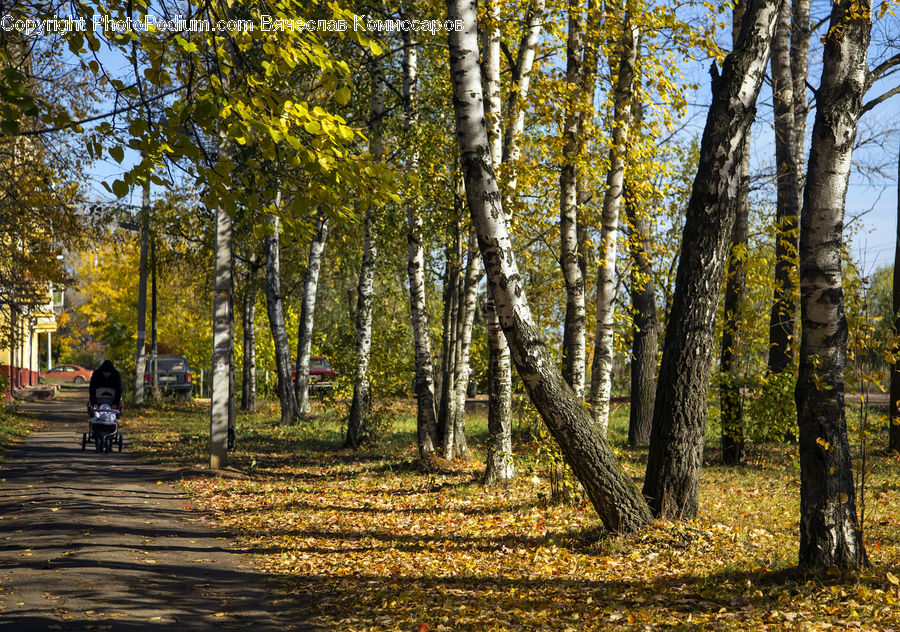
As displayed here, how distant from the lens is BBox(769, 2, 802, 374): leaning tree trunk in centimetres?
1341

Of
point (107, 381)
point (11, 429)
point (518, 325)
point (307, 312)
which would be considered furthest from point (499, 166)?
point (11, 429)

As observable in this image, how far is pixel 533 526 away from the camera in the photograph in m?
9.09

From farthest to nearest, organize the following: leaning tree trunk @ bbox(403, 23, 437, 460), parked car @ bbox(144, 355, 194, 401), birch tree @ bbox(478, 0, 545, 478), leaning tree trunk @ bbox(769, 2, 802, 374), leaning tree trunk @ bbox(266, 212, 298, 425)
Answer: parked car @ bbox(144, 355, 194, 401) → leaning tree trunk @ bbox(266, 212, 298, 425) → leaning tree trunk @ bbox(403, 23, 437, 460) → leaning tree trunk @ bbox(769, 2, 802, 374) → birch tree @ bbox(478, 0, 545, 478)

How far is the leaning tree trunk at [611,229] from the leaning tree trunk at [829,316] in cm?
401

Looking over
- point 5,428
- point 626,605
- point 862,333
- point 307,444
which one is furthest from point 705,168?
point 5,428

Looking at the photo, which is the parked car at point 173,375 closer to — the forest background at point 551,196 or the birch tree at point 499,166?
the forest background at point 551,196

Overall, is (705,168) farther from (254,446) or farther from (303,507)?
(254,446)

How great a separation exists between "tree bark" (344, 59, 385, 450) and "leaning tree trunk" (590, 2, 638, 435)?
5678 mm

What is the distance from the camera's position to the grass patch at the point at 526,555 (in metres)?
5.70

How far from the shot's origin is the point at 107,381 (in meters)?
16.4

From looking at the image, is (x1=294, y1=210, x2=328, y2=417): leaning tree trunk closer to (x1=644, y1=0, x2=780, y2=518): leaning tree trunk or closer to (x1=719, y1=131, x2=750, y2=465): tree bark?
(x1=719, y1=131, x2=750, y2=465): tree bark

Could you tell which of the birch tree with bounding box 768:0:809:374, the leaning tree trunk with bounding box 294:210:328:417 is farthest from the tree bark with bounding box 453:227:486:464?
the leaning tree trunk with bounding box 294:210:328:417

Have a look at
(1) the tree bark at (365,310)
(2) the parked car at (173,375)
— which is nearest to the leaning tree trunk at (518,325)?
(1) the tree bark at (365,310)

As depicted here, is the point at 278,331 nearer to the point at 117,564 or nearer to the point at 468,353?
the point at 468,353
